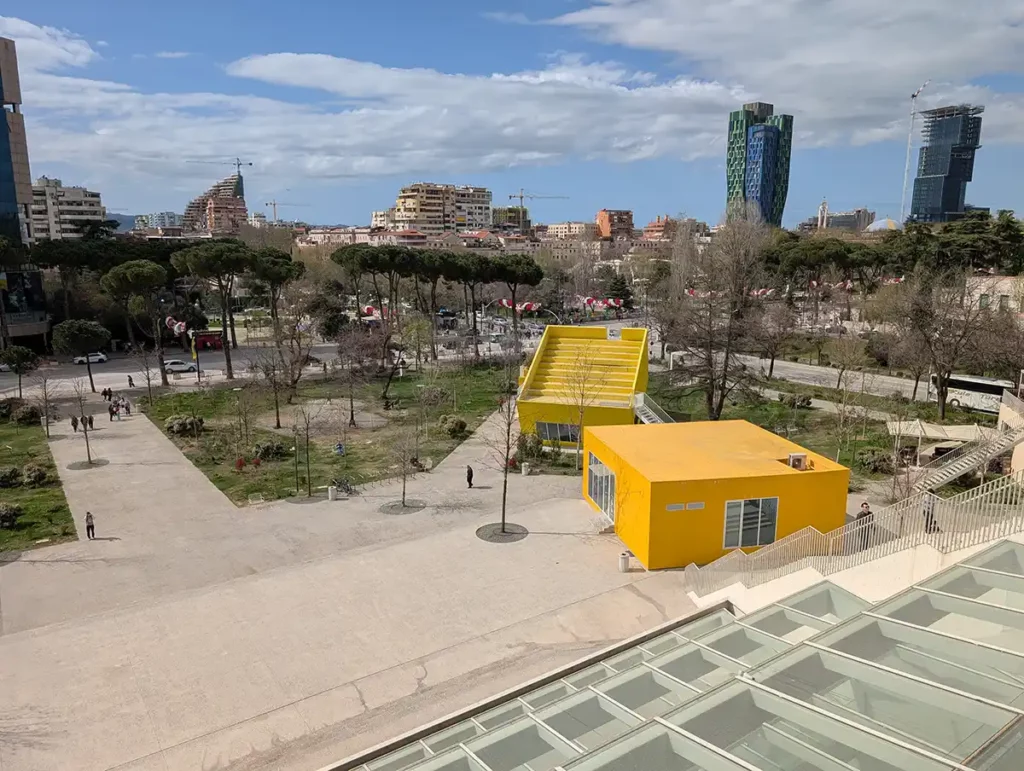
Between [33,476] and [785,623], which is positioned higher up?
[785,623]

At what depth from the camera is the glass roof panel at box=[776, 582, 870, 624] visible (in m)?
11.6

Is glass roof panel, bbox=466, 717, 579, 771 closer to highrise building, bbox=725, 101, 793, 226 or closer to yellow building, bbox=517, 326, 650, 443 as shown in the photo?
yellow building, bbox=517, 326, 650, 443

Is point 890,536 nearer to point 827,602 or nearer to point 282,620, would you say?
point 827,602

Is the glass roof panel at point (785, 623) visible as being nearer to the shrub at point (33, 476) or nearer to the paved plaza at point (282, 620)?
the paved plaza at point (282, 620)

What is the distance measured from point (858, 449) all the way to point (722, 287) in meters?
15.6

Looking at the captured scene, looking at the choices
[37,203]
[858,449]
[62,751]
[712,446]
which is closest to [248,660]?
[62,751]

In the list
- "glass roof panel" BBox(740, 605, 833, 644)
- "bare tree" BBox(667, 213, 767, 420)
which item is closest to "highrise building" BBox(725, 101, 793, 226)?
"bare tree" BBox(667, 213, 767, 420)

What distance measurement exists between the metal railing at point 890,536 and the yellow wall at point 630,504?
1.69m

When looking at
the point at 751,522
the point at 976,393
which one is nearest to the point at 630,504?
the point at 751,522

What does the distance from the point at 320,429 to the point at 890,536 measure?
22356 millimetres

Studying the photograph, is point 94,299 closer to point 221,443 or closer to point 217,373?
point 217,373

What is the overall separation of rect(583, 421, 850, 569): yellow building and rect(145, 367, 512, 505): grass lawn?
29.1 ft

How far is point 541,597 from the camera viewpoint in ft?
49.8

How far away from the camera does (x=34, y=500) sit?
21250mm
